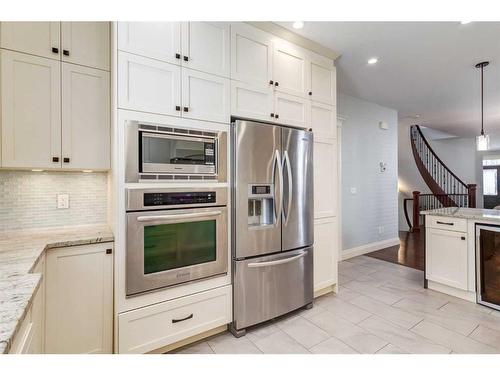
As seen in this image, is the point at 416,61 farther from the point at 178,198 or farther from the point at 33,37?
the point at 33,37

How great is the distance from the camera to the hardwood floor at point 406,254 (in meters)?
3.98

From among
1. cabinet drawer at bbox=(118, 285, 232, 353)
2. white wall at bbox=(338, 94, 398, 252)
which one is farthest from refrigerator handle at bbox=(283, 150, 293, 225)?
white wall at bbox=(338, 94, 398, 252)

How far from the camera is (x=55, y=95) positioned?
1.76m

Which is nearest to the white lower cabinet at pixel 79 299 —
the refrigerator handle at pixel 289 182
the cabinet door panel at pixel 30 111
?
the cabinet door panel at pixel 30 111

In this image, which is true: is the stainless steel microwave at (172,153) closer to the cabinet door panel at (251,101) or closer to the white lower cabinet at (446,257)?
the cabinet door panel at (251,101)

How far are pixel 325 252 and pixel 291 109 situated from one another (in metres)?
1.57

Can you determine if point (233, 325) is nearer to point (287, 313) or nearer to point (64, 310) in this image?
point (287, 313)

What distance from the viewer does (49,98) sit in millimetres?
1742

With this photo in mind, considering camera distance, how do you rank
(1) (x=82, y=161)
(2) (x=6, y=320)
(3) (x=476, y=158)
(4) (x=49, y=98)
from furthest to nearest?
(3) (x=476, y=158) < (1) (x=82, y=161) < (4) (x=49, y=98) < (2) (x=6, y=320)

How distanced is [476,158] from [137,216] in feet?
36.4

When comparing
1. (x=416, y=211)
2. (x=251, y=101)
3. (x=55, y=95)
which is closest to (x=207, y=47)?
(x=251, y=101)
